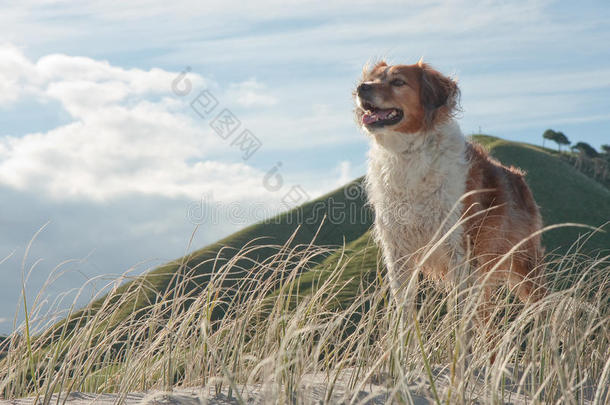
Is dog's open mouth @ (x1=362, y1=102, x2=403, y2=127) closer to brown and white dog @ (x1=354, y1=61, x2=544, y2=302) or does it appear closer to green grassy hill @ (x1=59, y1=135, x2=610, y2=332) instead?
brown and white dog @ (x1=354, y1=61, x2=544, y2=302)

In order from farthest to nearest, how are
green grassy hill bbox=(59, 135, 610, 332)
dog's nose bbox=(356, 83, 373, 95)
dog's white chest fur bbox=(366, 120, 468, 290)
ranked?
green grassy hill bbox=(59, 135, 610, 332) < dog's white chest fur bbox=(366, 120, 468, 290) < dog's nose bbox=(356, 83, 373, 95)

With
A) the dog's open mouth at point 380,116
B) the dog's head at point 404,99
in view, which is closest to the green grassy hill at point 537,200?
the dog's head at point 404,99

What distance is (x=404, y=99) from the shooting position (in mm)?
5559

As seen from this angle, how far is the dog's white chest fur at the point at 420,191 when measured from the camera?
5.59 m

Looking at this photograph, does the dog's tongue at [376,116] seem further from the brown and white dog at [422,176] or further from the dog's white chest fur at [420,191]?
the dog's white chest fur at [420,191]

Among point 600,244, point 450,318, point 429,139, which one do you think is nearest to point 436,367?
point 450,318

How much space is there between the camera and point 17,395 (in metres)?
4.63

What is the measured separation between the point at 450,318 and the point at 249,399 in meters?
1.63

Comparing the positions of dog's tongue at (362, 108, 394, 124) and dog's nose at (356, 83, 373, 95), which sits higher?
dog's nose at (356, 83, 373, 95)

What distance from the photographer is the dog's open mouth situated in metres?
5.54

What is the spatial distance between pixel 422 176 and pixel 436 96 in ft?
2.74

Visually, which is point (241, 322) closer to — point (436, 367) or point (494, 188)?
point (436, 367)

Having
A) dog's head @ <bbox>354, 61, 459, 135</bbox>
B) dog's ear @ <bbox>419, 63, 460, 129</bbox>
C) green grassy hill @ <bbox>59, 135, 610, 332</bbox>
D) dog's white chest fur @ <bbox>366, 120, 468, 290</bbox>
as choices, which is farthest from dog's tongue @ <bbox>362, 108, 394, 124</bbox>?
green grassy hill @ <bbox>59, 135, 610, 332</bbox>

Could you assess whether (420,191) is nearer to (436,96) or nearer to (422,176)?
(422,176)
